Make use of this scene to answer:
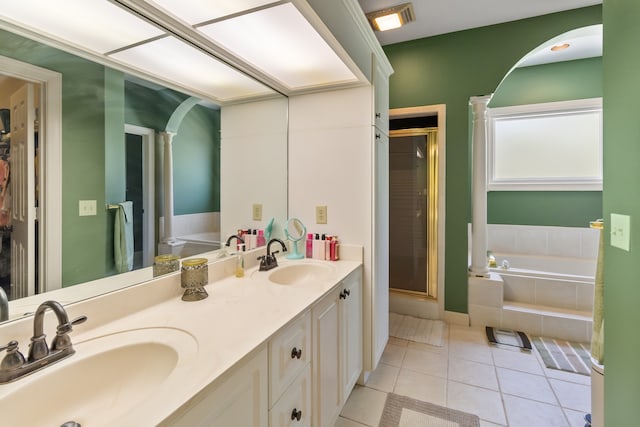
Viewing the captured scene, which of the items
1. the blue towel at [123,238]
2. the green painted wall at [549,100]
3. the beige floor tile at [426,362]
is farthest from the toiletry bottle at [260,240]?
the green painted wall at [549,100]

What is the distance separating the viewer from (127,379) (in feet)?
2.75

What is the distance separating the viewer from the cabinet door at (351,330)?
162 centimetres

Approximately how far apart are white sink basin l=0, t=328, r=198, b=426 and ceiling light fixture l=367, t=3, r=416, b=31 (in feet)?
8.74

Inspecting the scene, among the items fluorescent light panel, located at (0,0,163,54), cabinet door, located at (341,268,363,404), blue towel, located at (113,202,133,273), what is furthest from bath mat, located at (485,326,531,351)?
fluorescent light panel, located at (0,0,163,54)

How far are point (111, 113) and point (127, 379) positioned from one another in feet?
3.07

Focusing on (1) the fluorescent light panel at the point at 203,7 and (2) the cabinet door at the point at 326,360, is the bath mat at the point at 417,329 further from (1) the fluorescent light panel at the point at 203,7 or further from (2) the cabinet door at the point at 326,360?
(1) the fluorescent light panel at the point at 203,7

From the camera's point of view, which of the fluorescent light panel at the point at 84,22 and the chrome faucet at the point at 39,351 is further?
the fluorescent light panel at the point at 84,22

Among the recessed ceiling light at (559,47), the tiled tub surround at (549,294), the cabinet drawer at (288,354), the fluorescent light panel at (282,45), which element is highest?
the recessed ceiling light at (559,47)

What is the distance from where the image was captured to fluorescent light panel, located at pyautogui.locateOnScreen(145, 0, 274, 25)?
3.74ft

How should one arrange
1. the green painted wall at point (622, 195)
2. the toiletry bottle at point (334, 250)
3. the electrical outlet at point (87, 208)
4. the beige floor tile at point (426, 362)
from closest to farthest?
the green painted wall at point (622, 195), the electrical outlet at point (87, 208), the toiletry bottle at point (334, 250), the beige floor tile at point (426, 362)

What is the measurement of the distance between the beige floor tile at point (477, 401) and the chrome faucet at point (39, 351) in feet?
6.56

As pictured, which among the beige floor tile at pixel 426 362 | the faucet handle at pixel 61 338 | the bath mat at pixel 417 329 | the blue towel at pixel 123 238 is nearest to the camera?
the faucet handle at pixel 61 338

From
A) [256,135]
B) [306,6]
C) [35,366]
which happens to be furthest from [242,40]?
[35,366]

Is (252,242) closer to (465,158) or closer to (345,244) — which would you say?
(345,244)
